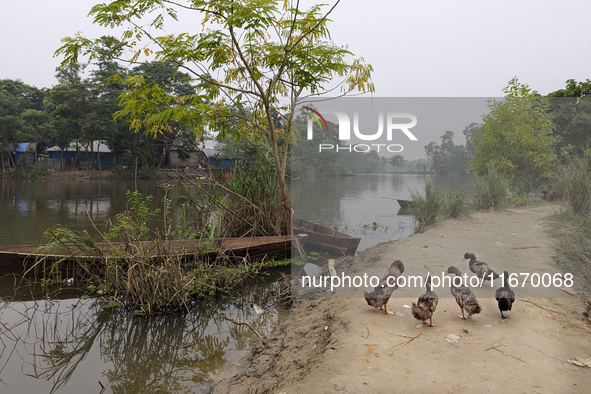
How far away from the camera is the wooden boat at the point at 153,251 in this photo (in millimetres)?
4367

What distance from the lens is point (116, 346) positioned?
3.47 metres

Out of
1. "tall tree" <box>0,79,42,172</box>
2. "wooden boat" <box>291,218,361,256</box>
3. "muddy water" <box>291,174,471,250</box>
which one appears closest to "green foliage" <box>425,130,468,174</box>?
"muddy water" <box>291,174,471,250</box>

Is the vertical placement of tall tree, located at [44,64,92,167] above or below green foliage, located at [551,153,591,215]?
above

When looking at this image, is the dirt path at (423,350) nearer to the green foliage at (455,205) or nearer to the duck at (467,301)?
the duck at (467,301)

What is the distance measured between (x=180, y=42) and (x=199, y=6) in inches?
21.8

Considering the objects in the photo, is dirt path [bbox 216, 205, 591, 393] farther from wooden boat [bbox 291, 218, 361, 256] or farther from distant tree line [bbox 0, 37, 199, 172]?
distant tree line [bbox 0, 37, 199, 172]

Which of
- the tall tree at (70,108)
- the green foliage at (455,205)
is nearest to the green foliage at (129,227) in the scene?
the green foliage at (455,205)

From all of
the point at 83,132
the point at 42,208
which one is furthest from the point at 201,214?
the point at 83,132

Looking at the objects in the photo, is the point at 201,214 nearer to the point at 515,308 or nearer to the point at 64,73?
the point at 515,308

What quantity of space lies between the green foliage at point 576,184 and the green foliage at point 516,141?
1.28ft

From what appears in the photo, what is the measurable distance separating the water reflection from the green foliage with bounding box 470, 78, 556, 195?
3959mm

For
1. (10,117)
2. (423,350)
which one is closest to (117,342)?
(423,350)

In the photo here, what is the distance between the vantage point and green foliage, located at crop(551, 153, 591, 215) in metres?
5.51

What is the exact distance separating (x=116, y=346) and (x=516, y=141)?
6.17 meters
